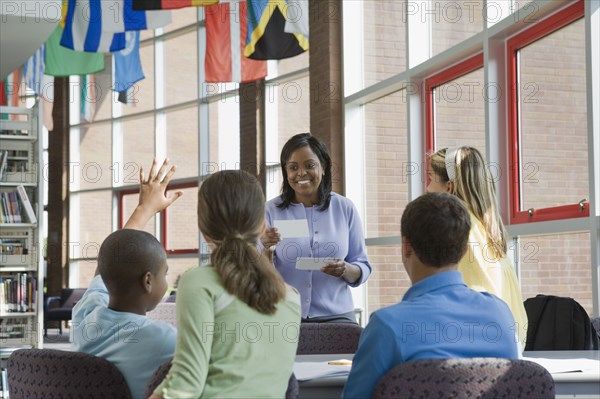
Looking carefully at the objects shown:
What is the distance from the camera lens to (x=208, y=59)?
28.6ft

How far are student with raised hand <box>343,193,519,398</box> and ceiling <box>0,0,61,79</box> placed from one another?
526 centimetres

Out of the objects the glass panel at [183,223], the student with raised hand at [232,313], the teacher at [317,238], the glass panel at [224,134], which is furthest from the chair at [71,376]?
the glass panel at [183,223]

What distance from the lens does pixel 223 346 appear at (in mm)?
1801

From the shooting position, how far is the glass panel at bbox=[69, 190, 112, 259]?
1384 cm

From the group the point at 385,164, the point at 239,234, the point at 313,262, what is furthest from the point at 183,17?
the point at 239,234

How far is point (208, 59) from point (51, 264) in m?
7.24

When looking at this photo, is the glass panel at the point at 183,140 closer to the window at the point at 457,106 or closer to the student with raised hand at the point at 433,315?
the window at the point at 457,106

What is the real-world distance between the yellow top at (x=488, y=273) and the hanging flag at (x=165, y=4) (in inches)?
187

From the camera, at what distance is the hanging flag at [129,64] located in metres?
10.5

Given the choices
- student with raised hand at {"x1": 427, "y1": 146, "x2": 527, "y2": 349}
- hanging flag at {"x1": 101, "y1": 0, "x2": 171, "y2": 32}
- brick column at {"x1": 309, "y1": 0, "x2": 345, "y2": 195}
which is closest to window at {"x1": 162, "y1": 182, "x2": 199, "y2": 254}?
hanging flag at {"x1": 101, "y1": 0, "x2": 171, "y2": 32}

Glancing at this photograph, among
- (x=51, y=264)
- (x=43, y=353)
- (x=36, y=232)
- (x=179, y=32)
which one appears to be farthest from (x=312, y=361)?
(x=51, y=264)

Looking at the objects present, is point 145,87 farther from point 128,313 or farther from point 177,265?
point 128,313

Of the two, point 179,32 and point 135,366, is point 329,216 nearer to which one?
point 135,366

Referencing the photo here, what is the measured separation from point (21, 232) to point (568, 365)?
537cm
